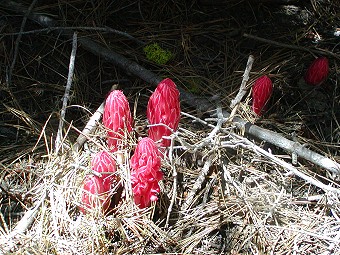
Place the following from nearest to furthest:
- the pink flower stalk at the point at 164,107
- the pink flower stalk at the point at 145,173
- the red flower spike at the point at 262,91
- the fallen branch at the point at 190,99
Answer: the pink flower stalk at the point at 145,173
the pink flower stalk at the point at 164,107
the fallen branch at the point at 190,99
the red flower spike at the point at 262,91

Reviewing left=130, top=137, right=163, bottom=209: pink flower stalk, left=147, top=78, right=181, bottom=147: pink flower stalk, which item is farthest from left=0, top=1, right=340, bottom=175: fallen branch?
left=130, top=137, right=163, bottom=209: pink flower stalk

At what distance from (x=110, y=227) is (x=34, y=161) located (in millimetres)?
767

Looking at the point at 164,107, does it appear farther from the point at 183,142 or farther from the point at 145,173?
the point at 145,173

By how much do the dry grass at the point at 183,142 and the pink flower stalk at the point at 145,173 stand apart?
66 millimetres

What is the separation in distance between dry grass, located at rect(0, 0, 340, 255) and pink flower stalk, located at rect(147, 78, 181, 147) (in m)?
0.17

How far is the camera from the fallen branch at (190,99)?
298 centimetres

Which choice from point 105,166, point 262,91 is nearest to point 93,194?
point 105,166

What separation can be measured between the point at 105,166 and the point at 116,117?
0.39 metres

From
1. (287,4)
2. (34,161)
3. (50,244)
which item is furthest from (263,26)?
(50,244)

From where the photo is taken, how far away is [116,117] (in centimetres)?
297

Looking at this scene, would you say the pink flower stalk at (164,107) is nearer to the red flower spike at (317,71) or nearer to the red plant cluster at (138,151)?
the red plant cluster at (138,151)

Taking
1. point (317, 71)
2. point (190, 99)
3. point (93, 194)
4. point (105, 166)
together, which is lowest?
point (93, 194)

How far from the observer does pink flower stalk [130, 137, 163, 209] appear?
2635 mm

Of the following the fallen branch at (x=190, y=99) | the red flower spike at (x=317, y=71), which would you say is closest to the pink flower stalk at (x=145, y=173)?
the fallen branch at (x=190, y=99)
